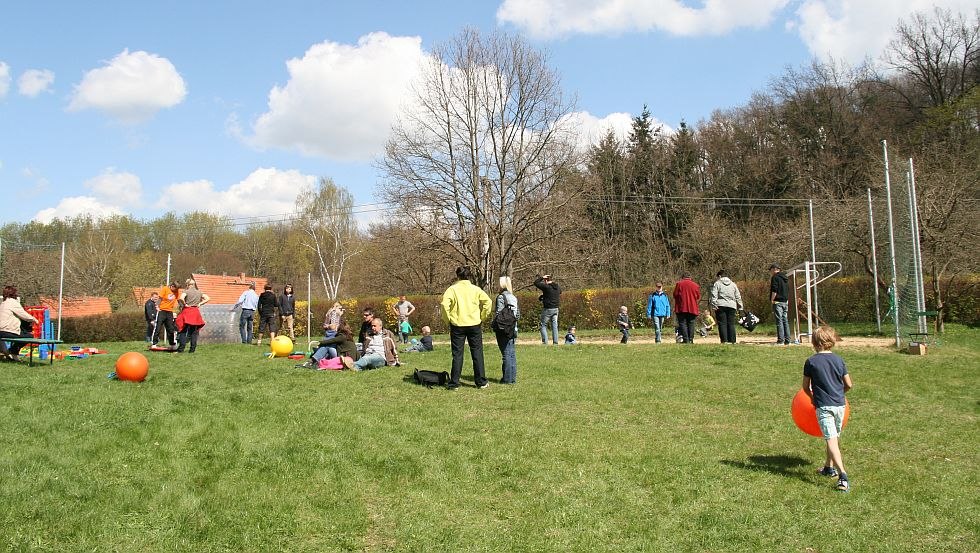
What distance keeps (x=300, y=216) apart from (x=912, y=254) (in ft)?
178

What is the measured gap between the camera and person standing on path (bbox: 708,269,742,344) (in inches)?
636

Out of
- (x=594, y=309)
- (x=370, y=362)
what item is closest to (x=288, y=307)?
(x=370, y=362)

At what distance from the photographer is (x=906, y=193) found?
16438 mm

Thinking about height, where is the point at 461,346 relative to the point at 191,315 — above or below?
below

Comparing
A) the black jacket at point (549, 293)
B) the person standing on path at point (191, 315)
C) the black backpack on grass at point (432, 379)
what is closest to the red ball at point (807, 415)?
the black backpack on grass at point (432, 379)

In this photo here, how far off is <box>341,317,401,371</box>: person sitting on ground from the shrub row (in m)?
16.7

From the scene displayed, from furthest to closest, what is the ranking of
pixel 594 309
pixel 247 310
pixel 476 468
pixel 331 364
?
pixel 594 309 < pixel 247 310 < pixel 331 364 < pixel 476 468

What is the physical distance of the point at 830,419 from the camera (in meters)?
6.15

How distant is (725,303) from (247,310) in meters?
13.0

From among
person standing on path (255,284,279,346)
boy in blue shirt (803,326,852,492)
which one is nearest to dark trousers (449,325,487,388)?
boy in blue shirt (803,326,852,492)

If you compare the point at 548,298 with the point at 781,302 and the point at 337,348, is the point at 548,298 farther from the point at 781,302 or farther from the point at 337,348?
the point at 337,348

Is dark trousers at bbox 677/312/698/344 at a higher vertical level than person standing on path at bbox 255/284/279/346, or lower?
lower

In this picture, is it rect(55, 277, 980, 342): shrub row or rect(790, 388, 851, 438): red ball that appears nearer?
rect(790, 388, 851, 438): red ball

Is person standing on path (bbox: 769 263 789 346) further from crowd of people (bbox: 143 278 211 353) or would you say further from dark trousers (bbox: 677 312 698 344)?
crowd of people (bbox: 143 278 211 353)
